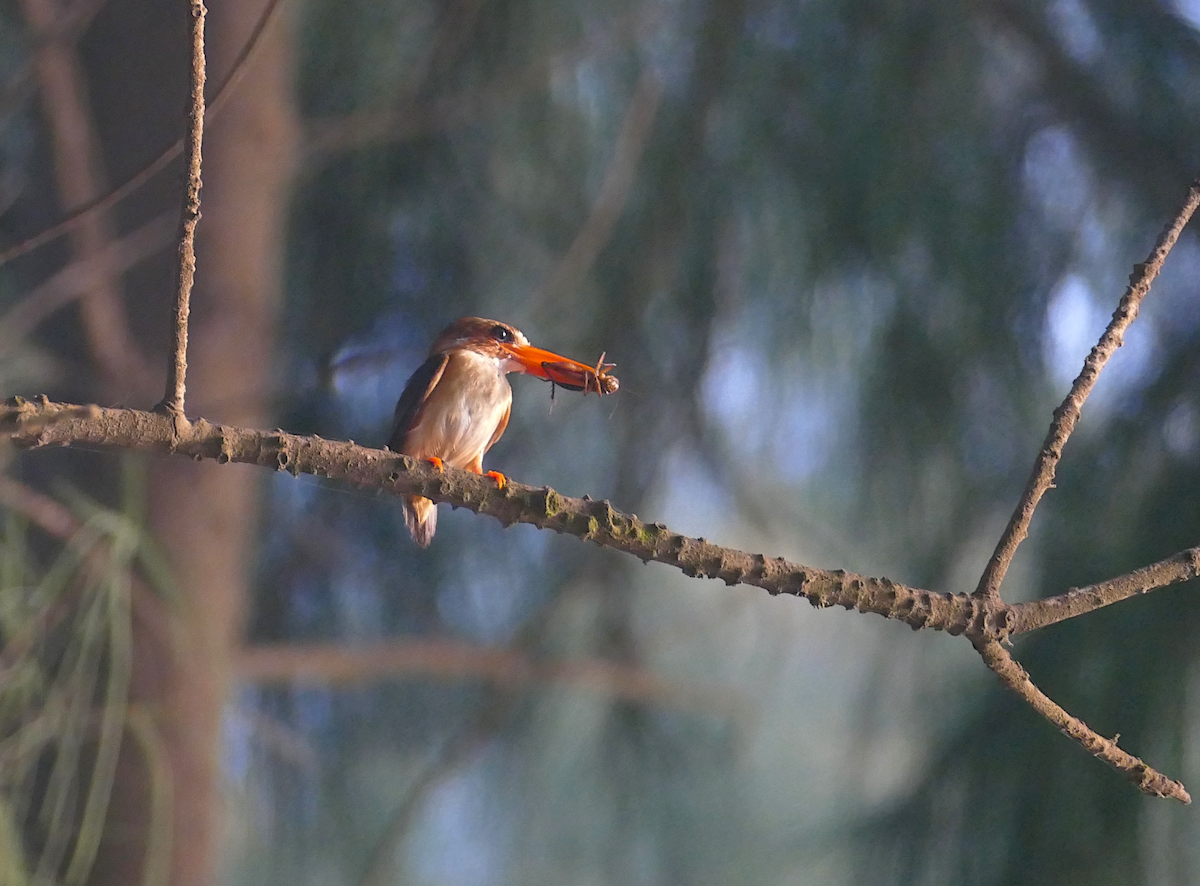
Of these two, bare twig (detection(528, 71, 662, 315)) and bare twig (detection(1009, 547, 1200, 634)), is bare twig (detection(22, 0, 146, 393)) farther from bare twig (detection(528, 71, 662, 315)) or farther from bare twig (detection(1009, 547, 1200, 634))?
bare twig (detection(1009, 547, 1200, 634))

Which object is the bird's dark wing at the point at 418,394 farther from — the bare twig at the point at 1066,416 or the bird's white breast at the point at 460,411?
the bare twig at the point at 1066,416

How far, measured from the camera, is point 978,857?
866mm

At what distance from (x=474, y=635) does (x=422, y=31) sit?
0.71 m

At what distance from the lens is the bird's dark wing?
0.76m

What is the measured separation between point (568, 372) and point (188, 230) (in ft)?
0.89

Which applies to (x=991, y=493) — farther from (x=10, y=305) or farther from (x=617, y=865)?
(x=10, y=305)

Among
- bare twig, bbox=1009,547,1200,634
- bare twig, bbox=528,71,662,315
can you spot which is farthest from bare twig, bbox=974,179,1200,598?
bare twig, bbox=528,71,662,315

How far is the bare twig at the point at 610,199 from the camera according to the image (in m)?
0.96

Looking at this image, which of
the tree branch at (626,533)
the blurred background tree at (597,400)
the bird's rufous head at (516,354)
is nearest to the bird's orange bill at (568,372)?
the bird's rufous head at (516,354)

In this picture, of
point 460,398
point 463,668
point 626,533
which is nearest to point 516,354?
point 460,398

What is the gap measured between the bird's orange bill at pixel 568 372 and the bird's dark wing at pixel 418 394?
0.29 feet

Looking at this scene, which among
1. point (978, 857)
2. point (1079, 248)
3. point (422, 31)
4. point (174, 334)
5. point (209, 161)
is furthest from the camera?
point (422, 31)

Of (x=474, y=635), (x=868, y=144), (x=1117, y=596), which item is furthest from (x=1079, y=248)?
(x=474, y=635)

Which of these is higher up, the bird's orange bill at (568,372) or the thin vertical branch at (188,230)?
the bird's orange bill at (568,372)
